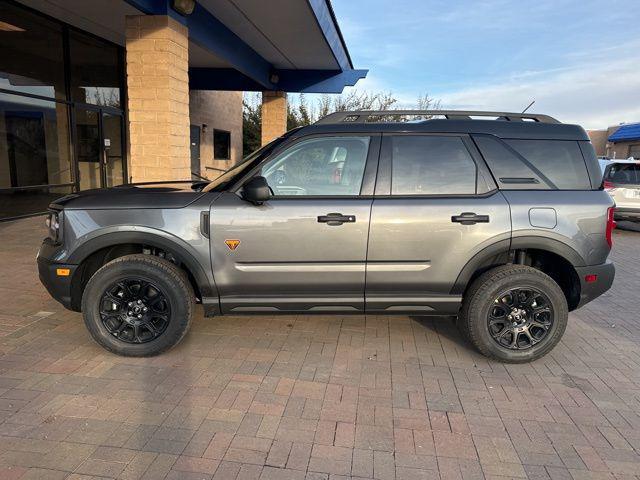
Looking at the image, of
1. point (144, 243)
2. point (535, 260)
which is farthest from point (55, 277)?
point (535, 260)

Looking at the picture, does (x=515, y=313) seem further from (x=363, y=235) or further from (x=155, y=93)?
(x=155, y=93)

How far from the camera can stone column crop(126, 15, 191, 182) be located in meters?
6.80

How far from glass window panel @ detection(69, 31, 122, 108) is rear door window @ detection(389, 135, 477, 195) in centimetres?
965

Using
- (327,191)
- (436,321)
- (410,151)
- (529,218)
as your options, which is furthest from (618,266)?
(327,191)

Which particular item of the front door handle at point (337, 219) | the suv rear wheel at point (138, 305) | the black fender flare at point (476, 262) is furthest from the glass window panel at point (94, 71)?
the black fender flare at point (476, 262)

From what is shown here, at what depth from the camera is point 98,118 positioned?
11.7 meters

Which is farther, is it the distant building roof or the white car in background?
the distant building roof

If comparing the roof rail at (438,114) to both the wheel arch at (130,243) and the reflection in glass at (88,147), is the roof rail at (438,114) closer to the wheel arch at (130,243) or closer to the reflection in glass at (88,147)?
the wheel arch at (130,243)

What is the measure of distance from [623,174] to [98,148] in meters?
12.9

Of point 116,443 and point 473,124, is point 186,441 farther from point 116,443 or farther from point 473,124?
point 473,124

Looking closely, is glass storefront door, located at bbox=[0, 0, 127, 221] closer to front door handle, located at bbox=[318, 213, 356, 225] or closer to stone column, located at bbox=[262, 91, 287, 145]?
stone column, located at bbox=[262, 91, 287, 145]

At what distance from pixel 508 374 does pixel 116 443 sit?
2808 millimetres

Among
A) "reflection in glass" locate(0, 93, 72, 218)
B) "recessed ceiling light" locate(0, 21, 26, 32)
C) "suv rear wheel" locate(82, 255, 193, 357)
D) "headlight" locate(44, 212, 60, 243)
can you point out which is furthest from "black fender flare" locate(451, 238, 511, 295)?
"recessed ceiling light" locate(0, 21, 26, 32)

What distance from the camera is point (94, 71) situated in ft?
37.6
